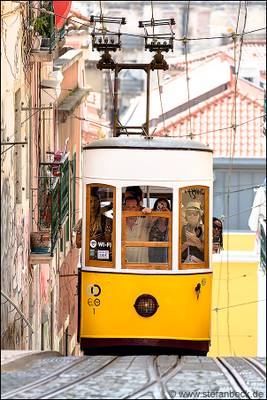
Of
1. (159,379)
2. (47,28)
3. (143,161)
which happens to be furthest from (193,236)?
(159,379)

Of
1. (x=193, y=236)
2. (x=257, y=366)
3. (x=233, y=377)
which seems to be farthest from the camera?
(x=193, y=236)

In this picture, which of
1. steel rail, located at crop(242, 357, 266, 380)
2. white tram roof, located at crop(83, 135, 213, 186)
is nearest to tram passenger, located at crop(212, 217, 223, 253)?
white tram roof, located at crop(83, 135, 213, 186)

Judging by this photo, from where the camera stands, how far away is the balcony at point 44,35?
21.5 meters

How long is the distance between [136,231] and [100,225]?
0.43m

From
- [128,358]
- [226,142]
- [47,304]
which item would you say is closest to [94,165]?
[128,358]

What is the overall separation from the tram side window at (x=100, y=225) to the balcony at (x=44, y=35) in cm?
292

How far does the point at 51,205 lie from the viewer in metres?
21.9

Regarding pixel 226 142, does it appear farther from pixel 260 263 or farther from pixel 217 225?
pixel 217 225

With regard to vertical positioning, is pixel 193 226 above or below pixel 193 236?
above

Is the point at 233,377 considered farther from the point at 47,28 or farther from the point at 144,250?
the point at 47,28

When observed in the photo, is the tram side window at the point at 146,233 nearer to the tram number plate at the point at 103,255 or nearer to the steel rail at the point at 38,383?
the tram number plate at the point at 103,255

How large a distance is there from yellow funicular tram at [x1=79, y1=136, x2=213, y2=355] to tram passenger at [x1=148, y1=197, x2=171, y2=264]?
1 centimetres

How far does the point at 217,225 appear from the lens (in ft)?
65.4

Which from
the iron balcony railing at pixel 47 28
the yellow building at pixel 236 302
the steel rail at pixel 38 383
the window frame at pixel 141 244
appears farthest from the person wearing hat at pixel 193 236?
the yellow building at pixel 236 302
